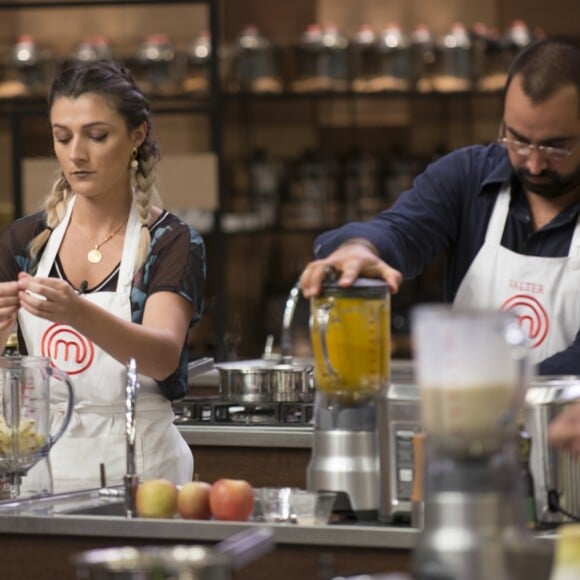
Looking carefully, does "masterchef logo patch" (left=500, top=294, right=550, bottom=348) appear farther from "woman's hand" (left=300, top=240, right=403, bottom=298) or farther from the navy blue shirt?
"woman's hand" (left=300, top=240, right=403, bottom=298)

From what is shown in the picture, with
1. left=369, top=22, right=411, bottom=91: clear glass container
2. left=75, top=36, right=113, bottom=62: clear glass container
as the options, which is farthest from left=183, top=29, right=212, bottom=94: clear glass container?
left=369, top=22, right=411, bottom=91: clear glass container

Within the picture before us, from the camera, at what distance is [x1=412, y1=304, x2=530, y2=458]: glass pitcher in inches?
66.5

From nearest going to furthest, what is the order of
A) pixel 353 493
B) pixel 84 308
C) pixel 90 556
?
pixel 90 556 → pixel 353 493 → pixel 84 308

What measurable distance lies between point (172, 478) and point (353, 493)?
0.83m

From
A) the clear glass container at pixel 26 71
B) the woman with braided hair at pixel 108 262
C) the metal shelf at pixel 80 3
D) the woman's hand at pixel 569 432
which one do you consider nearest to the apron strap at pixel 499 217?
the woman with braided hair at pixel 108 262

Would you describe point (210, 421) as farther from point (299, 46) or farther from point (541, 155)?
point (299, 46)

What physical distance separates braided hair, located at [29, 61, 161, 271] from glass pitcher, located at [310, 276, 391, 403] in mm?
837

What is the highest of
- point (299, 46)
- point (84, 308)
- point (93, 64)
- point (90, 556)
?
point (299, 46)

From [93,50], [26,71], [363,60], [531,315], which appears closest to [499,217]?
[531,315]

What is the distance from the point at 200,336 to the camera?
675 cm

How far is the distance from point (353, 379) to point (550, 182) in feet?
2.87

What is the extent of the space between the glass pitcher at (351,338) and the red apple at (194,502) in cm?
27

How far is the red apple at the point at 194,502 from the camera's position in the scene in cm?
255

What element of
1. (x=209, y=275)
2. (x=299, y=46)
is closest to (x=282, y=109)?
(x=299, y=46)
